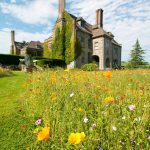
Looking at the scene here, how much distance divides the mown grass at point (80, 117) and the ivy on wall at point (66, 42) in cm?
2958

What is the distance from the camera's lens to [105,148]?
8.68 ft

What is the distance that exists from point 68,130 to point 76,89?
1.74m

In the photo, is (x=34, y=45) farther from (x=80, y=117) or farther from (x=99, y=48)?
(x=80, y=117)

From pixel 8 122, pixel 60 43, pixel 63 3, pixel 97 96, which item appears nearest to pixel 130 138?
pixel 97 96

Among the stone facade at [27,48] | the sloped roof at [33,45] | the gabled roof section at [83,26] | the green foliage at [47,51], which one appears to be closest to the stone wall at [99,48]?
the gabled roof section at [83,26]

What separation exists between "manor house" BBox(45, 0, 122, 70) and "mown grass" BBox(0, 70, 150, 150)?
3043 centimetres

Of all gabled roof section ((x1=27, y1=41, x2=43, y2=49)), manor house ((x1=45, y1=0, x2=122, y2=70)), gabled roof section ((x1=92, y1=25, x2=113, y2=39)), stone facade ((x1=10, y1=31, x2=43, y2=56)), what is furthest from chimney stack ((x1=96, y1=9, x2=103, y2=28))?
gabled roof section ((x1=27, y1=41, x2=43, y2=49))

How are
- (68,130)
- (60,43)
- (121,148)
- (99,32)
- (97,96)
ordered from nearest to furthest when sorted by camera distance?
1. (121,148)
2. (68,130)
3. (97,96)
4. (60,43)
5. (99,32)

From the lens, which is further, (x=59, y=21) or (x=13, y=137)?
(x=59, y=21)

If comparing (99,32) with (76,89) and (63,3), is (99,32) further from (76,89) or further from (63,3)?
(76,89)

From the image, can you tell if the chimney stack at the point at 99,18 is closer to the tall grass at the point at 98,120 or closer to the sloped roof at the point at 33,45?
the sloped roof at the point at 33,45

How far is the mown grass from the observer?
266cm

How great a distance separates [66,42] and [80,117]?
34.0 meters

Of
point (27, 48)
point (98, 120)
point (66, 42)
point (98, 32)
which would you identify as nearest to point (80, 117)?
point (98, 120)
